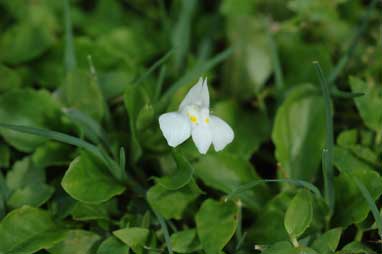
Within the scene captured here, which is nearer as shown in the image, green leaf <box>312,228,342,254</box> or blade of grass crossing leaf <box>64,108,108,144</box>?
green leaf <box>312,228,342,254</box>

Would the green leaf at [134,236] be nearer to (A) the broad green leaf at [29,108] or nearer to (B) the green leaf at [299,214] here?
(B) the green leaf at [299,214]

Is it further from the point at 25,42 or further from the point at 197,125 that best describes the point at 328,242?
the point at 25,42

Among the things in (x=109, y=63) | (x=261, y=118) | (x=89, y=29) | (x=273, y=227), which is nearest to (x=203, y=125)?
(x=273, y=227)

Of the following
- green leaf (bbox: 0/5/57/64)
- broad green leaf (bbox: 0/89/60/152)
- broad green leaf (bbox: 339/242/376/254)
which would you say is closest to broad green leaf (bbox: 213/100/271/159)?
broad green leaf (bbox: 339/242/376/254)

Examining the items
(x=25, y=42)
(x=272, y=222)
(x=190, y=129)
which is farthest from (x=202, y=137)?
(x=25, y=42)

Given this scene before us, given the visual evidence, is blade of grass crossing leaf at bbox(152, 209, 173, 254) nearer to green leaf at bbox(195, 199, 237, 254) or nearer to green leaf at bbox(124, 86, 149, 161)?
green leaf at bbox(195, 199, 237, 254)

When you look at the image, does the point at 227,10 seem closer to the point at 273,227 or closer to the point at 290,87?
the point at 290,87

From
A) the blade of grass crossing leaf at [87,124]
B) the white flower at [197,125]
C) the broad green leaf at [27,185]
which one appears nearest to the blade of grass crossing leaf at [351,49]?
the white flower at [197,125]
